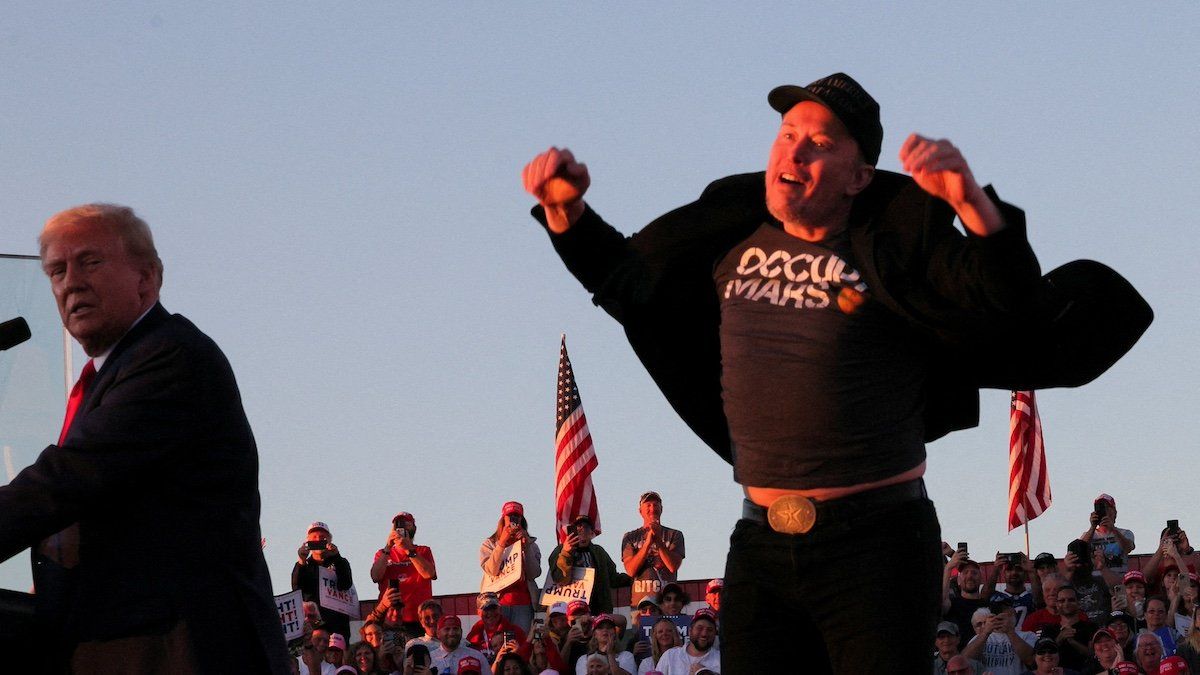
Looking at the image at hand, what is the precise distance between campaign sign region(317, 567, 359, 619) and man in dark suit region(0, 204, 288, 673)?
11260 millimetres

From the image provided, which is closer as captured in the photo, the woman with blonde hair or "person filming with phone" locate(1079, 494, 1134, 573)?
the woman with blonde hair

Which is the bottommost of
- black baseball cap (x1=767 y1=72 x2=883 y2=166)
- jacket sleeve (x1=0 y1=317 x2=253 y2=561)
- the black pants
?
the black pants

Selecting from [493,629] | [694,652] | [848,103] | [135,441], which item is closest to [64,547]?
[135,441]

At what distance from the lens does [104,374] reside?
15.2 ft

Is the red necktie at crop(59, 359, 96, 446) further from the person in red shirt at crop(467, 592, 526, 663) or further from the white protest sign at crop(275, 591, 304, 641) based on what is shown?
the person in red shirt at crop(467, 592, 526, 663)

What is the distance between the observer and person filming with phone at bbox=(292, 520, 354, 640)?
15.9 meters

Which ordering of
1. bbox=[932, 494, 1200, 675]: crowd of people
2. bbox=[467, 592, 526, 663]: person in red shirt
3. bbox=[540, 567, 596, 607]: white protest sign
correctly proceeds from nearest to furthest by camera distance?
bbox=[932, 494, 1200, 675]: crowd of people → bbox=[467, 592, 526, 663]: person in red shirt → bbox=[540, 567, 596, 607]: white protest sign

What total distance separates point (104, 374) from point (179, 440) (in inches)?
11.4

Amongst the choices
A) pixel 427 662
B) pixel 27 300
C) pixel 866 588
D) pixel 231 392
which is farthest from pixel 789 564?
pixel 427 662

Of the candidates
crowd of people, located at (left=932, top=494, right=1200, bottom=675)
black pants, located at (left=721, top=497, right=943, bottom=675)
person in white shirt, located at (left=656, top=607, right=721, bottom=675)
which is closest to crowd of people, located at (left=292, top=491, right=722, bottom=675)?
person in white shirt, located at (left=656, top=607, right=721, bottom=675)

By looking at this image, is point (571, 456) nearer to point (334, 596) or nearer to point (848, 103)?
point (334, 596)

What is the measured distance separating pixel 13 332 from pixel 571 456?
1608 cm

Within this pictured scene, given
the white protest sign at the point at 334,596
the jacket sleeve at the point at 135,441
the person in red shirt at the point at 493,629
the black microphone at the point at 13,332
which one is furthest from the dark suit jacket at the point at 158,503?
the white protest sign at the point at 334,596

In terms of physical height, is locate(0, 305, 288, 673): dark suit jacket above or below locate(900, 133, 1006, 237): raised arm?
below
